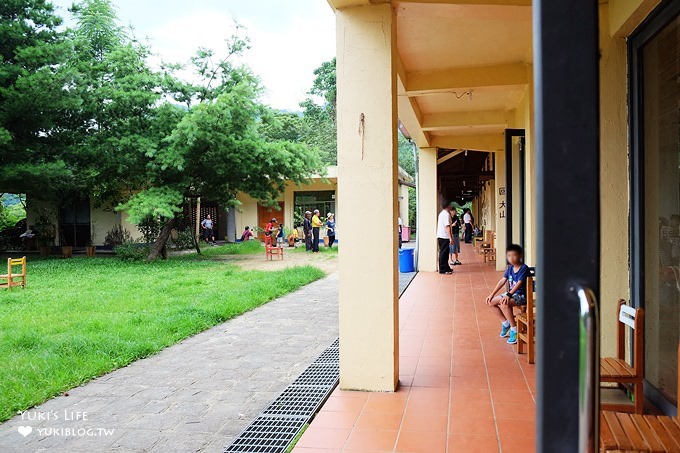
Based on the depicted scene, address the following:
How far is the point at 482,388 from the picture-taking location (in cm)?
378

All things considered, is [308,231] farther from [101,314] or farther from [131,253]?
[101,314]

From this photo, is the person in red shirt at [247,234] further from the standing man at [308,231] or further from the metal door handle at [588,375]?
the metal door handle at [588,375]

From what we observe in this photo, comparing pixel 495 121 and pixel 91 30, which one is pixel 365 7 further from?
pixel 91 30

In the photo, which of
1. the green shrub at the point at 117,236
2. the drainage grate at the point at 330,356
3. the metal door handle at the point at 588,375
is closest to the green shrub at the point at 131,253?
the green shrub at the point at 117,236

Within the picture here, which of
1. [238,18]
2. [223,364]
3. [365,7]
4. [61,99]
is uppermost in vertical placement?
[238,18]

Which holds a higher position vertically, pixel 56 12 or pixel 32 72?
pixel 56 12

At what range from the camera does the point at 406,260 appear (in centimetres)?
1105

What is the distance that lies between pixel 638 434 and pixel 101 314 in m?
6.91

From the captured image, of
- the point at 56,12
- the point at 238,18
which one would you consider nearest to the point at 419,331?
the point at 238,18

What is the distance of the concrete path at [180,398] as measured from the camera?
318 cm

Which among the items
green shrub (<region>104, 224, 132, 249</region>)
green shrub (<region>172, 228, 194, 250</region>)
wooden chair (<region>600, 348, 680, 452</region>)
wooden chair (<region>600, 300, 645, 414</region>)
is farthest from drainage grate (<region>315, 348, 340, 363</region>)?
green shrub (<region>104, 224, 132, 249</region>)

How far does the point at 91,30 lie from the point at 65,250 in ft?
27.2

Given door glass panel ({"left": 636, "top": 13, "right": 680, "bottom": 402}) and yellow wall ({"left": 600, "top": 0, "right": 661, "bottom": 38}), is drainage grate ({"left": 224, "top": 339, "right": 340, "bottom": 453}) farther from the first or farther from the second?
yellow wall ({"left": 600, "top": 0, "right": 661, "bottom": 38})

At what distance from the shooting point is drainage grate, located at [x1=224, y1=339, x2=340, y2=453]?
119 inches
